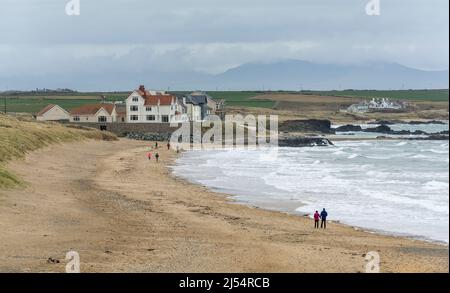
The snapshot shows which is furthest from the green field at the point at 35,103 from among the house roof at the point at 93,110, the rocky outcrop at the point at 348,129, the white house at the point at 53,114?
the rocky outcrop at the point at 348,129

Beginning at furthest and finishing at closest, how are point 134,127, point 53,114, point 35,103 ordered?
1. point 35,103
2. point 53,114
3. point 134,127

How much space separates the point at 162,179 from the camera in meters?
35.7

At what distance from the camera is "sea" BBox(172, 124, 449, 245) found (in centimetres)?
2411

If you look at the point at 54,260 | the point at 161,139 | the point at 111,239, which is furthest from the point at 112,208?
the point at 161,139

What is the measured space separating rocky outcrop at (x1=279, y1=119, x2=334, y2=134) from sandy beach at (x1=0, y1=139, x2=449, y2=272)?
69.7 meters

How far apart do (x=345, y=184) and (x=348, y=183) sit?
63 centimetres

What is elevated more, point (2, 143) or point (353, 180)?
point (2, 143)

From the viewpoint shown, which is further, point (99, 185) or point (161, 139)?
point (161, 139)

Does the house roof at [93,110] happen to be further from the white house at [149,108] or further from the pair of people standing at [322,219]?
the pair of people standing at [322,219]

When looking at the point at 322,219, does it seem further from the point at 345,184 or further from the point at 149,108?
the point at 149,108

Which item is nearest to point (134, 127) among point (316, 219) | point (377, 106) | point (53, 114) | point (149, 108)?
point (149, 108)

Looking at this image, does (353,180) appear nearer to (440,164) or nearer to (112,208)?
(440,164)

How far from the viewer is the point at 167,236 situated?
61.7 feet

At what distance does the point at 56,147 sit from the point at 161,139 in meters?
26.8
